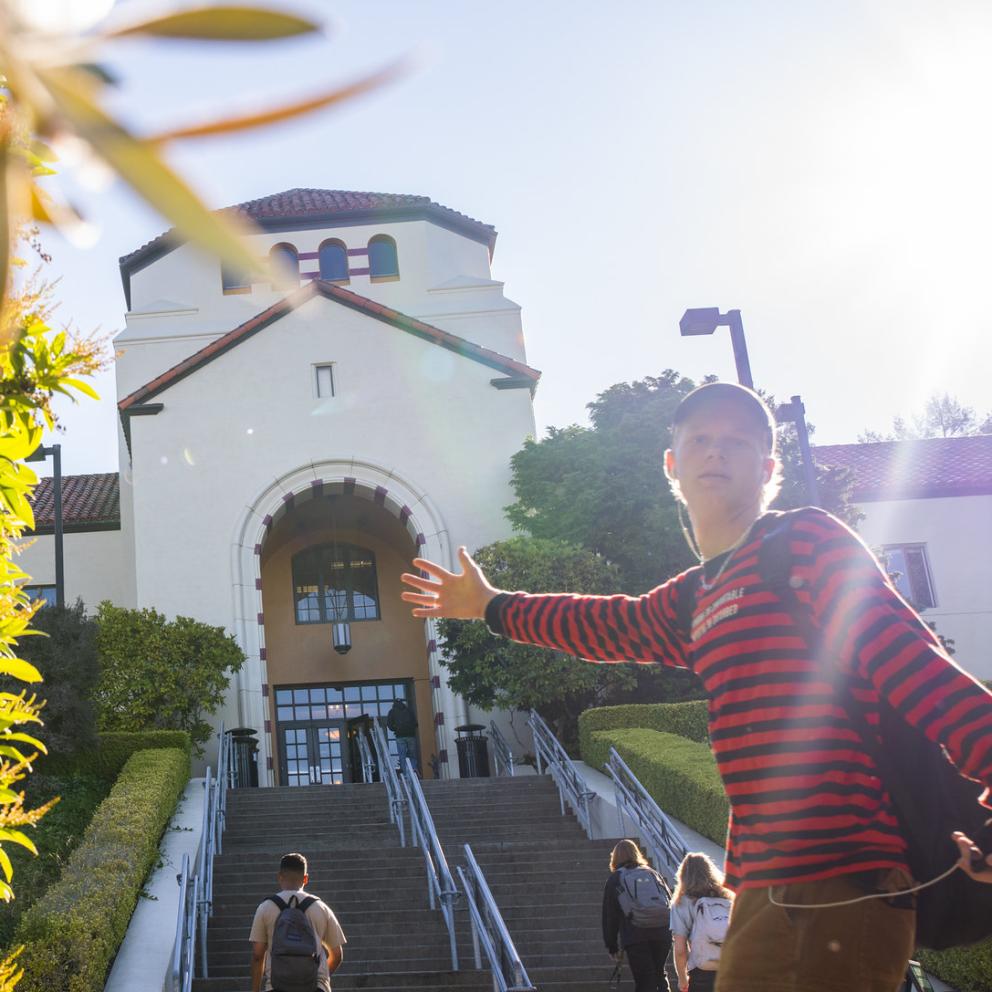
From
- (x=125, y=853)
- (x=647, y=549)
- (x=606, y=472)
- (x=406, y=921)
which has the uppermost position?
(x=606, y=472)

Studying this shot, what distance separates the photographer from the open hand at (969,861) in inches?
79.4

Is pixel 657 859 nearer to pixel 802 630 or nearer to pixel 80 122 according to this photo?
pixel 802 630

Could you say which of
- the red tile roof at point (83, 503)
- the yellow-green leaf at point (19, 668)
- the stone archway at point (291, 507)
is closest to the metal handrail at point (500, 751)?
the stone archway at point (291, 507)

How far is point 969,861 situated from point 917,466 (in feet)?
94.4

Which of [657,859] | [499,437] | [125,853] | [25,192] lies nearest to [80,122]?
[25,192]

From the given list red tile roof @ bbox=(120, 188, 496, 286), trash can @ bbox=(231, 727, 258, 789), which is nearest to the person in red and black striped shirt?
trash can @ bbox=(231, 727, 258, 789)

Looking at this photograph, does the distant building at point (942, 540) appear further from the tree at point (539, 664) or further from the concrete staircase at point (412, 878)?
the concrete staircase at point (412, 878)

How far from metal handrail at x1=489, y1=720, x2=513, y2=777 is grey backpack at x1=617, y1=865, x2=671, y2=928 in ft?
38.9

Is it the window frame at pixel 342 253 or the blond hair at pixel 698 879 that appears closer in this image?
the blond hair at pixel 698 879

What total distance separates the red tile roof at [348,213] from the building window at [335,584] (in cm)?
837

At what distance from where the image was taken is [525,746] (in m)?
22.6

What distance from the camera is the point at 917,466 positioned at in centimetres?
2920

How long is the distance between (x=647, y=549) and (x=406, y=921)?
1065 cm

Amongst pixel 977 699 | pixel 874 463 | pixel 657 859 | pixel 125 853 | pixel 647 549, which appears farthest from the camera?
pixel 874 463
